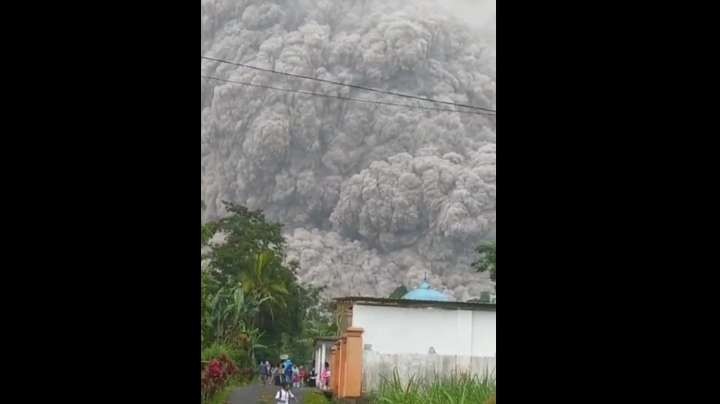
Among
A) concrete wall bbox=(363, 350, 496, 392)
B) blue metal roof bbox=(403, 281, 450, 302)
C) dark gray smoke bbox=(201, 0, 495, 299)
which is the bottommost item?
concrete wall bbox=(363, 350, 496, 392)

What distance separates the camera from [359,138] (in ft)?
30.9

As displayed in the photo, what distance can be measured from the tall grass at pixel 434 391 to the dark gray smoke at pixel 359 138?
5.66 ft

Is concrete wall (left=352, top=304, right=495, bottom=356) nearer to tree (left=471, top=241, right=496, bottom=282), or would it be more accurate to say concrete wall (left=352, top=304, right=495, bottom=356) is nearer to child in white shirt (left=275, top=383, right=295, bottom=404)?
child in white shirt (left=275, top=383, right=295, bottom=404)

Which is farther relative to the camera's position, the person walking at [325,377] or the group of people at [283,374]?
the group of people at [283,374]

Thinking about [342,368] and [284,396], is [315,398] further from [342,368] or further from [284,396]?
[342,368]

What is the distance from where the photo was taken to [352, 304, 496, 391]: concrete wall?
6.72 m

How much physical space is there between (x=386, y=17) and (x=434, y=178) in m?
2.24

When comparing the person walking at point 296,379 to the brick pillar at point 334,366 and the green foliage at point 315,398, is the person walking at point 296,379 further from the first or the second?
the brick pillar at point 334,366

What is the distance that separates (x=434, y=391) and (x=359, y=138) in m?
3.58

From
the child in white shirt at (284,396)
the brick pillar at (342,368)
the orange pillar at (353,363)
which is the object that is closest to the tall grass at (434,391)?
the orange pillar at (353,363)

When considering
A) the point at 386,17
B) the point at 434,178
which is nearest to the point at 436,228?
the point at 434,178

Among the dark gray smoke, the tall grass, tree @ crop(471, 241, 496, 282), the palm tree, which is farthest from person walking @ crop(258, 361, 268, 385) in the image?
tree @ crop(471, 241, 496, 282)

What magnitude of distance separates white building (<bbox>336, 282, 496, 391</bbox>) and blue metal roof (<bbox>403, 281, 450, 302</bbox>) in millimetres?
662

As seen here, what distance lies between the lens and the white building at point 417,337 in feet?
22.1
